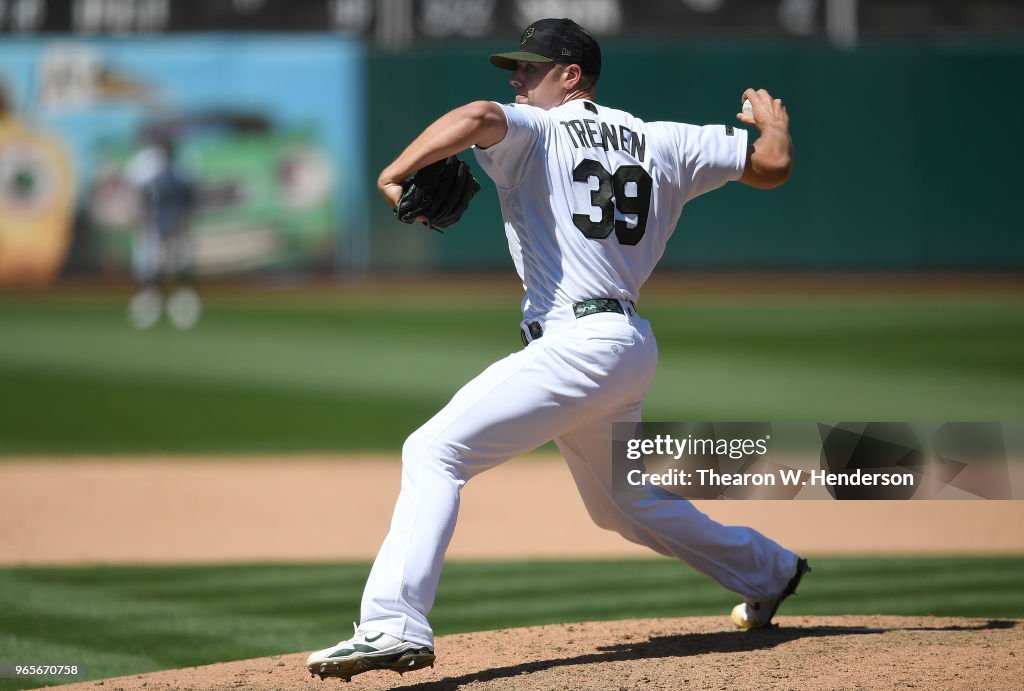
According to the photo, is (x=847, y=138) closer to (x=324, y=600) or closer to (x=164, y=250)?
(x=164, y=250)

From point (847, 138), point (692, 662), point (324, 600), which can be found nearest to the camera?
point (692, 662)

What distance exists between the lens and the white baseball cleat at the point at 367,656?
10.2 ft

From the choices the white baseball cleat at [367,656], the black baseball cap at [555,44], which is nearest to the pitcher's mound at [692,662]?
the white baseball cleat at [367,656]

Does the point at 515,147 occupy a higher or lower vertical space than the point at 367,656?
higher

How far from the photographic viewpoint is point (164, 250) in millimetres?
18516

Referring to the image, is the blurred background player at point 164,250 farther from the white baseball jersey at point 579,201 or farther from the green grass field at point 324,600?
the white baseball jersey at point 579,201

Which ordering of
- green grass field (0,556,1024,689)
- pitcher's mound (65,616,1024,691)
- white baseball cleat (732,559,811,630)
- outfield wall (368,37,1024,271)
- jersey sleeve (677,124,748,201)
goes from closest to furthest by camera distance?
pitcher's mound (65,616,1024,691) → jersey sleeve (677,124,748,201) → white baseball cleat (732,559,811,630) → green grass field (0,556,1024,689) → outfield wall (368,37,1024,271)

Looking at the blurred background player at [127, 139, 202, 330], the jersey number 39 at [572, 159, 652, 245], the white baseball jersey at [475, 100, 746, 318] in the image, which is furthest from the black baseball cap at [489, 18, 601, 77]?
the blurred background player at [127, 139, 202, 330]

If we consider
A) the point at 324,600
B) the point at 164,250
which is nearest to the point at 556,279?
the point at 324,600

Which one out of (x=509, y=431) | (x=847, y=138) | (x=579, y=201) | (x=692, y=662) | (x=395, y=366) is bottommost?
(x=395, y=366)

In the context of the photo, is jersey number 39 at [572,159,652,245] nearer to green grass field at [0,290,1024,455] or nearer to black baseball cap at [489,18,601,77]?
black baseball cap at [489,18,601,77]

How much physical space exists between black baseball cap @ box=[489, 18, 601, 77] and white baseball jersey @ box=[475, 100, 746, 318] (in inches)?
5.1

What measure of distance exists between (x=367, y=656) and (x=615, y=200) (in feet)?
4.41

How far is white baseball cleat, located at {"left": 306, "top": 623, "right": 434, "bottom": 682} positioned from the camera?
10.2ft
